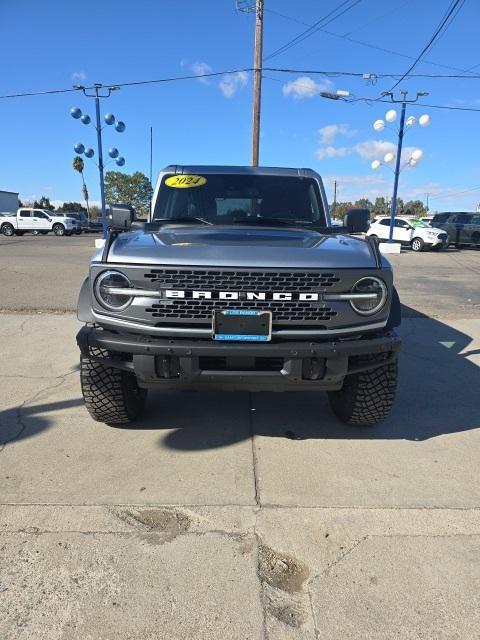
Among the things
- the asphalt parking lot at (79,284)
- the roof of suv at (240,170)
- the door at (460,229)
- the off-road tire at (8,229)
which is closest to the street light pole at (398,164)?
the door at (460,229)

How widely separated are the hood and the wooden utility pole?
1652cm

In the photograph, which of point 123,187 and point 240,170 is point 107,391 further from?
point 123,187

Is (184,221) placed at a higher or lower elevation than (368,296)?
higher

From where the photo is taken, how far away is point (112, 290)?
292cm

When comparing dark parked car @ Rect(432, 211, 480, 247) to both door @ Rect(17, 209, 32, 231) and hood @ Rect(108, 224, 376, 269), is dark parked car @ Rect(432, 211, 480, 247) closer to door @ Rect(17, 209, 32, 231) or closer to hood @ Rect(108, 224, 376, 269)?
hood @ Rect(108, 224, 376, 269)

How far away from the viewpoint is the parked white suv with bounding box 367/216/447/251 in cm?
2306

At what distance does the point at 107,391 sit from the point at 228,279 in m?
1.22

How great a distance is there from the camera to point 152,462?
3.26m

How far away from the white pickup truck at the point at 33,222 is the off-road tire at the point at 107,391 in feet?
107

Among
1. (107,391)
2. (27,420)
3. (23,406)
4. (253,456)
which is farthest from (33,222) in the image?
(253,456)

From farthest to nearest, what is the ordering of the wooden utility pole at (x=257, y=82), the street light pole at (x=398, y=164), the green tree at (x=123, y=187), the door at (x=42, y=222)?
the green tree at (x=123, y=187)
the door at (x=42, y=222)
the street light pole at (x=398, y=164)
the wooden utility pole at (x=257, y=82)

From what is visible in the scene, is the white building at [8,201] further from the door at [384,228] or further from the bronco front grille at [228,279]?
the bronco front grille at [228,279]

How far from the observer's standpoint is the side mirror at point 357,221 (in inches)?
171

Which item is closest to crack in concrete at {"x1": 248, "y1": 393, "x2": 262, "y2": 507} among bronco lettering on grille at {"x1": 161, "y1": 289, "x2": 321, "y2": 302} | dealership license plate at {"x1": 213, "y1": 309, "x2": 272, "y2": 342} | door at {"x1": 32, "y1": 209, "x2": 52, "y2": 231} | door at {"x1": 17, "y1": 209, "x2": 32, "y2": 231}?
dealership license plate at {"x1": 213, "y1": 309, "x2": 272, "y2": 342}
